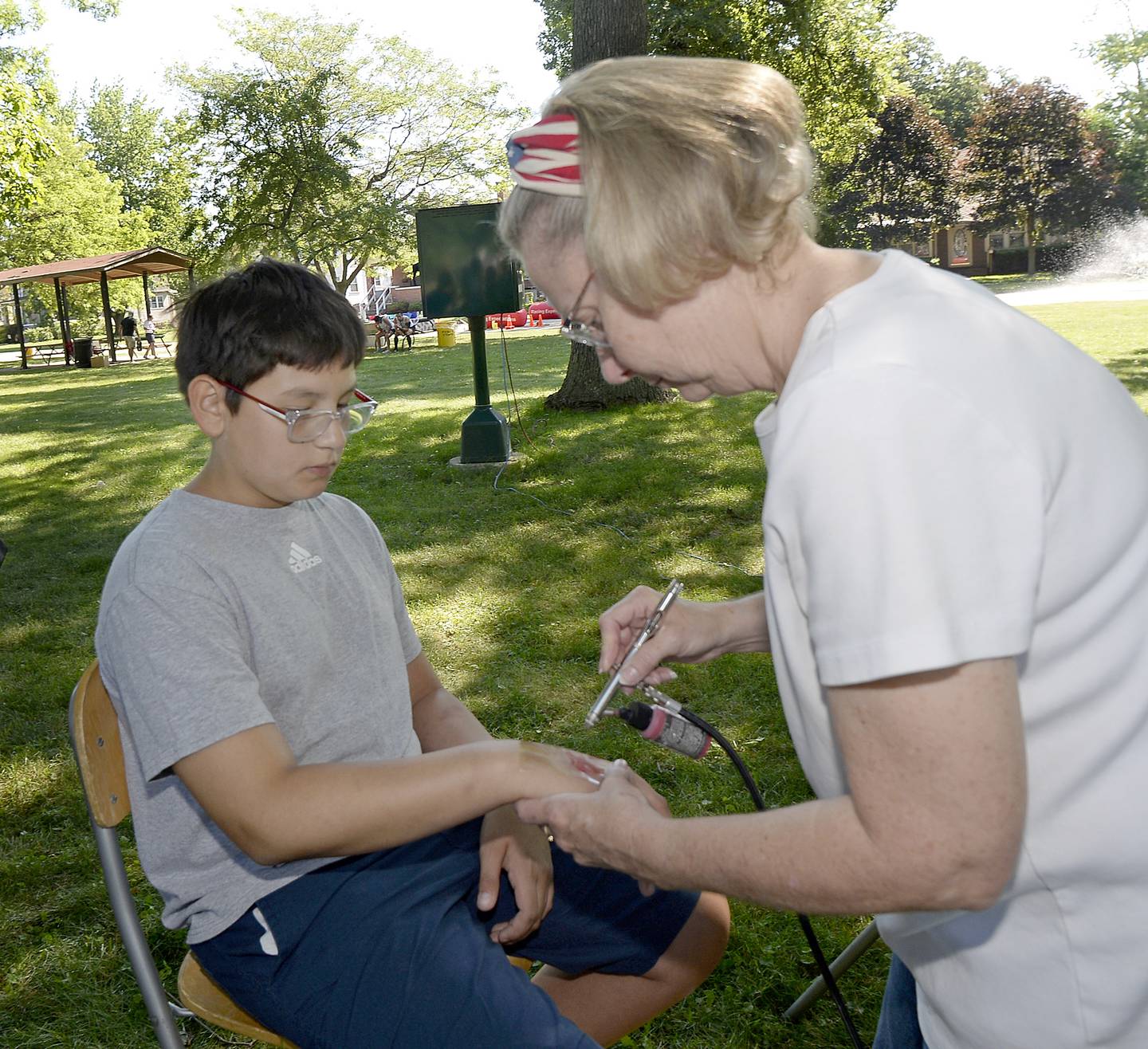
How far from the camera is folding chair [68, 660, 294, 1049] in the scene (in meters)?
1.89

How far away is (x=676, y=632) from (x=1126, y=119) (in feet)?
184

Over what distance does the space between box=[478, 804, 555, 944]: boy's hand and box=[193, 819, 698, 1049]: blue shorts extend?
0.16 ft

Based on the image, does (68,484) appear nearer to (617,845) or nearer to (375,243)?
(617,845)

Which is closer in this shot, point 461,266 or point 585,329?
point 585,329

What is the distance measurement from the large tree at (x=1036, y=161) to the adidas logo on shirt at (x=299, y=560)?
54.9m

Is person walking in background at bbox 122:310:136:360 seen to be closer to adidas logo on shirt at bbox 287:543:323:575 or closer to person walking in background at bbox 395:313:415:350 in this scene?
person walking in background at bbox 395:313:415:350

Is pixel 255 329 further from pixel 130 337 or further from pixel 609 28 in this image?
pixel 130 337

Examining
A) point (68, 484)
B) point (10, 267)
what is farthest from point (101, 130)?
point (68, 484)

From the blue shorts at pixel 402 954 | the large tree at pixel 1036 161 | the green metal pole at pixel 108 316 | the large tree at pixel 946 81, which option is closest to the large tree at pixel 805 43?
the green metal pole at pixel 108 316

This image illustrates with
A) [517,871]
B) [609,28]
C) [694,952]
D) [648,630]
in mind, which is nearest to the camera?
[648,630]

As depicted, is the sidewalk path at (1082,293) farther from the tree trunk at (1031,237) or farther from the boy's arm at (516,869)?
the boy's arm at (516,869)

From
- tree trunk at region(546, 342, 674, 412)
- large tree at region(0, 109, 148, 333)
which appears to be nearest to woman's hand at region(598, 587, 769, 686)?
tree trunk at region(546, 342, 674, 412)

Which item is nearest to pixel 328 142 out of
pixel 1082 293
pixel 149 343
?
pixel 149 343

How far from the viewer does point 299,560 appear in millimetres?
2062
